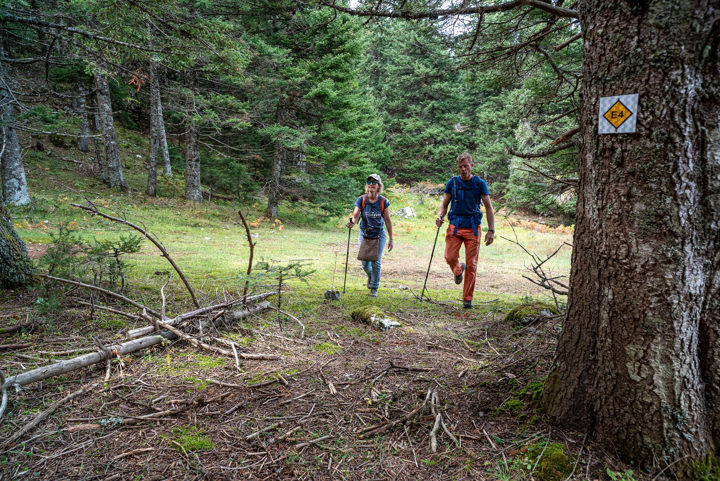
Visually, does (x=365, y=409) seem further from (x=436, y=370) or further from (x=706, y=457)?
(x=706, y=457)

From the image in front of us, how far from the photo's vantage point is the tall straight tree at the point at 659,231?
179 centimetres

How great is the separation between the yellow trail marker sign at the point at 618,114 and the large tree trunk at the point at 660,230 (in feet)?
0.11

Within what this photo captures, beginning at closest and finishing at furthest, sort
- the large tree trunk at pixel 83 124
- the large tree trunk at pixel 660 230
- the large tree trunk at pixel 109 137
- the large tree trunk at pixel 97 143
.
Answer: the large tree trunk at pixel 660 230
the large tree trunk at pixel 109 137
the large tree trunk at pixel 97 143
the large tree trunk at pixel 83 124

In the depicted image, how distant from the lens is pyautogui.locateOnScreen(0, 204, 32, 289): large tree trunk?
4.42 m

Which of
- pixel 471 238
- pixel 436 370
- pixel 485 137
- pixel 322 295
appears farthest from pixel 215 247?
pixel 485 137

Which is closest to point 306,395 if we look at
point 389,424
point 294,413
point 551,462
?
point 294,413

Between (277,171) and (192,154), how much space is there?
12.2 ft

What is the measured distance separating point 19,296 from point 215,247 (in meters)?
5.80

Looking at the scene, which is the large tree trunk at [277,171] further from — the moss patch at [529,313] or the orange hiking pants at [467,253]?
the moss patch at [529,313]

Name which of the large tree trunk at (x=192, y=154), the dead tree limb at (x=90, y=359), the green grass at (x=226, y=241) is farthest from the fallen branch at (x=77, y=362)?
the large tree trunk at (x=192, y=154)

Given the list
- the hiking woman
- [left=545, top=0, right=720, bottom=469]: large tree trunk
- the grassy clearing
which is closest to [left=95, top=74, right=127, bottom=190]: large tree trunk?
the grassy clearing

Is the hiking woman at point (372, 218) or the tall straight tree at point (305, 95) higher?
the tall straight tree at point (305, 95)

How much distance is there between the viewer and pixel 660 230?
1851mm

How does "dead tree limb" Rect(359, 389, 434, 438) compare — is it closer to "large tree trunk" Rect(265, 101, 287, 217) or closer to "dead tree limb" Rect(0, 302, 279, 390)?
"dead tree limb" Rect(0, 302, 279, 390)
